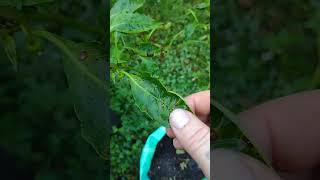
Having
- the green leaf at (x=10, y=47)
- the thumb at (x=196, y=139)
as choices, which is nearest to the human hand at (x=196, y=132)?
the thumb at (x=196, y=139)

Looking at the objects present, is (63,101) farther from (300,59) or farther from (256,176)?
(300,59)

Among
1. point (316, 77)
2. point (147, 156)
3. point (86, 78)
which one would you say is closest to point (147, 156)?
point (147, 156)

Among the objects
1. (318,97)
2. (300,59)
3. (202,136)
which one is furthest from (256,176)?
(300,59)

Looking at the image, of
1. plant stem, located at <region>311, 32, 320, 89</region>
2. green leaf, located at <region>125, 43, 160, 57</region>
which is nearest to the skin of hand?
plant stem, located at <region>311, 32, 320, 89</region>

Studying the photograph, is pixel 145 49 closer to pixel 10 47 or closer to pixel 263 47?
pixel 10 47

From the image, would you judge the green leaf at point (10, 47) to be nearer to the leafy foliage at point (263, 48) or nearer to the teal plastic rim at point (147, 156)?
the teal plastic rim at point (147, 156)

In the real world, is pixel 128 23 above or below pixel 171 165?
above

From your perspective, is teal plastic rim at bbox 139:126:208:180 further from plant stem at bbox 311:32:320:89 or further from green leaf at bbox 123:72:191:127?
plant stem at bbox 311:32:320:89
